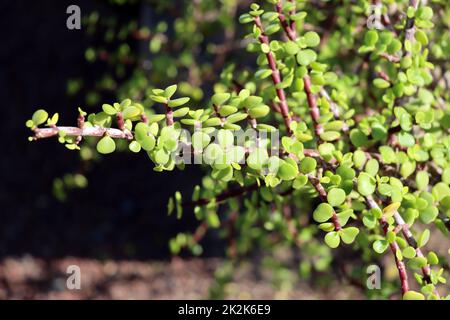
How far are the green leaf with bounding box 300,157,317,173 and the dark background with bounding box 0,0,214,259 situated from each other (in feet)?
6.85

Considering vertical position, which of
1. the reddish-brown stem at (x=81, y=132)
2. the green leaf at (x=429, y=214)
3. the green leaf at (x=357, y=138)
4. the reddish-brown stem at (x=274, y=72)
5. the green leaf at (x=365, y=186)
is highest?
the reddish-brown stem at (x=274, y=72)

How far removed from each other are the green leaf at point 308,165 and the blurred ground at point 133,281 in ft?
5.63

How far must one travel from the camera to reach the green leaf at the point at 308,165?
1259 millimetres

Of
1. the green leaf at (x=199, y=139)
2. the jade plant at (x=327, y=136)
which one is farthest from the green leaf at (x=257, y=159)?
the green leaf at (x=199, y=139)

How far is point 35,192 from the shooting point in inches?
137

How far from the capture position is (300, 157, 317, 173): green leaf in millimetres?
1259

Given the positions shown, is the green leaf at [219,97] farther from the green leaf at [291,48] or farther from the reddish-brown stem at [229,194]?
the reddish-brown stem at [229,194]

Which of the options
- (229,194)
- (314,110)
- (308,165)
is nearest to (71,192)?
(229,194)

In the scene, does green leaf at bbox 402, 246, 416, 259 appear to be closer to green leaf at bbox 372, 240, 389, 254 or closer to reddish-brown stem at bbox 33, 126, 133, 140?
green leaf at bbox 372, 240, 389, 254

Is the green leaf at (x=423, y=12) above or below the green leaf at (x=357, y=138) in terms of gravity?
above

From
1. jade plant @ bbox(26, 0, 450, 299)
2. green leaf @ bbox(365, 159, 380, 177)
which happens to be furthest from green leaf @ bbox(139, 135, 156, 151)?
green leaf @ bbox(365, 159, 380, 177)

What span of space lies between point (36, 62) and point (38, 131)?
314cm
